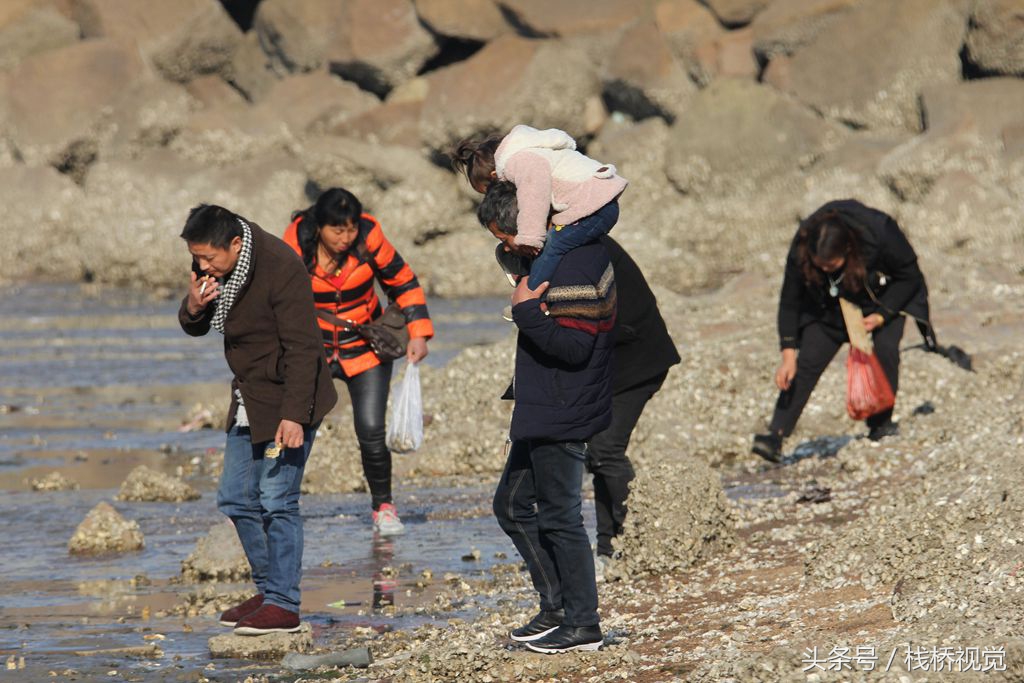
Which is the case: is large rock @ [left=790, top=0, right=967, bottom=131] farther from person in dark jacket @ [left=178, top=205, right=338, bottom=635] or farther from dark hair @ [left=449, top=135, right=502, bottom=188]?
dark hair @ [left=449, top=135, right=502, bottom=188]

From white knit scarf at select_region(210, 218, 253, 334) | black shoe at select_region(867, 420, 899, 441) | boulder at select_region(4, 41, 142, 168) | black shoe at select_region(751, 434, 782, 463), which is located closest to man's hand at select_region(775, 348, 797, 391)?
black shoe at select_region(751, 434, 782, 463)

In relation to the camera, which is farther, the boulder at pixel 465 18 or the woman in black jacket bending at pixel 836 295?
the boulder at pixel 465 18

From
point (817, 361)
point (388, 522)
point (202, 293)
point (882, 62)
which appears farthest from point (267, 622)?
point (882, 62)

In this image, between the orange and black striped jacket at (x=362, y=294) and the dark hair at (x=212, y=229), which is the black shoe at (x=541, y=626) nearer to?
the dark hair at (x=212, y=229)

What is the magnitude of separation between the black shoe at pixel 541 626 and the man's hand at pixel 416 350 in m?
2.84

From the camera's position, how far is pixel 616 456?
731cm

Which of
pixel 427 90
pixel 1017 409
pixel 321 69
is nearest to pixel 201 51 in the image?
pixel 321 69

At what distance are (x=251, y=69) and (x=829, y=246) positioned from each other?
26.2m

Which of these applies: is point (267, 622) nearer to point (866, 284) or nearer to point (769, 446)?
point (769, 446)

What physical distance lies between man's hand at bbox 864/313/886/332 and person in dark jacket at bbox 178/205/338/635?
15.2 ft

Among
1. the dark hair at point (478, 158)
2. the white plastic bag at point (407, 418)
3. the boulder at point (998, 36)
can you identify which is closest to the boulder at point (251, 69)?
the boulder at point (998, 36)

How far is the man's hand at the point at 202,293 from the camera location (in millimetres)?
6188

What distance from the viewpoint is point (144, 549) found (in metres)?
8.64

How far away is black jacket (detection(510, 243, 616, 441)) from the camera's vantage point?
536cm
